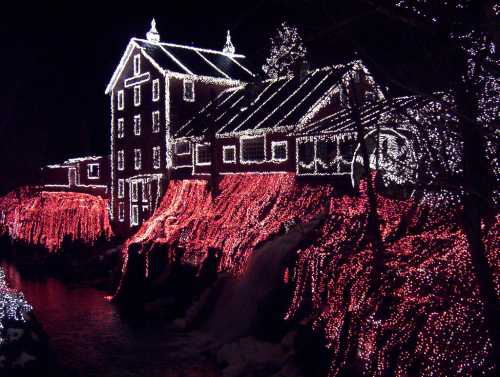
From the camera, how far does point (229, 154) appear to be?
32.4 meters

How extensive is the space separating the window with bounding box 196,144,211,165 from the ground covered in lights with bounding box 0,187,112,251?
37.5 ft

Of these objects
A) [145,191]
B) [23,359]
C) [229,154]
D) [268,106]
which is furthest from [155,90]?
[23,359]

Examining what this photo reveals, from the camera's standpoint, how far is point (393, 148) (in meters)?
23.7

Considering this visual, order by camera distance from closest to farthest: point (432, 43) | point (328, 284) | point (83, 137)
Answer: point (432, 43) < point (328, 284) < point (83, 137)

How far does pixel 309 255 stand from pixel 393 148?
7.60 meters

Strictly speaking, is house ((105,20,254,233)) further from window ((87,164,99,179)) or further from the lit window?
window ((87,164,99,179))

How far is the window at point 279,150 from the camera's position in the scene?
28.8 m

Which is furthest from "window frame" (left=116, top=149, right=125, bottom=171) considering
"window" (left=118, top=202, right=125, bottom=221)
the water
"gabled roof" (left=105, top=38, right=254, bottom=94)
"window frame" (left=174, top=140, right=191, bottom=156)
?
the water

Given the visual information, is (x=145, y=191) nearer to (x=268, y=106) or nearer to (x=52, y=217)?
(x=52, y=217)

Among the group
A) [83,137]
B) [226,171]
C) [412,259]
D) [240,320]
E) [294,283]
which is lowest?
[240,320]

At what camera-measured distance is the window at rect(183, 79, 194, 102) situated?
1465 inches

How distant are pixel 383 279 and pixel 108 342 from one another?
41.5ft

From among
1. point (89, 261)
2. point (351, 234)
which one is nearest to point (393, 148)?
point (351, 234)

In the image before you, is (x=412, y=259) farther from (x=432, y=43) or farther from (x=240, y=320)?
(x=240, y=320)
